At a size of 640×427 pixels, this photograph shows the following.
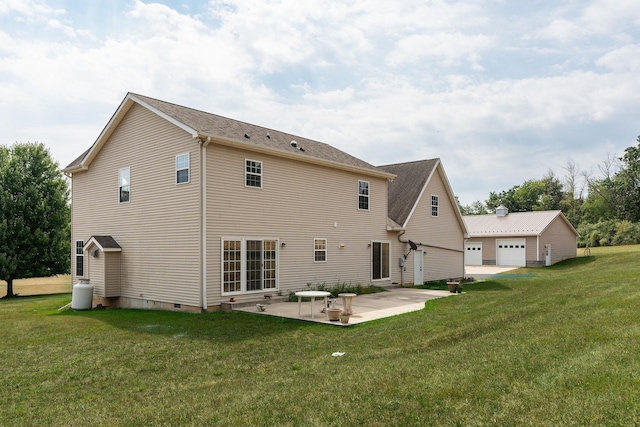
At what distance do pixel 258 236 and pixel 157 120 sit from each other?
5089mm

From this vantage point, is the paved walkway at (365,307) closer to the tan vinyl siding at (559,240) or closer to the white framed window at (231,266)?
the white framed window at (231,266)

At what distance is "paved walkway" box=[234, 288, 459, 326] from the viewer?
40.1 ft

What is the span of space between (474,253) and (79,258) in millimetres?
31994

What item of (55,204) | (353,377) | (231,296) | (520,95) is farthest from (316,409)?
(55,204)

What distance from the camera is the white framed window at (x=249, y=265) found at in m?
14.2

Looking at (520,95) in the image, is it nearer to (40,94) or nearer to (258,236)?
(258,236)

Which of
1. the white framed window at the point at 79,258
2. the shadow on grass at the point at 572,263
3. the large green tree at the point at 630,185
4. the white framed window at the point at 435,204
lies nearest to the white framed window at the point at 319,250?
the white framed window at the point at 435,204

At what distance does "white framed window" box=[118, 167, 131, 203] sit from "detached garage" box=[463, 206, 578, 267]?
3114 centimetres

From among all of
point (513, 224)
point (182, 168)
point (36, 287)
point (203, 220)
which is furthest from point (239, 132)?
point (513, 224)

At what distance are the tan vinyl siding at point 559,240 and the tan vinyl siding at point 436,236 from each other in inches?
612

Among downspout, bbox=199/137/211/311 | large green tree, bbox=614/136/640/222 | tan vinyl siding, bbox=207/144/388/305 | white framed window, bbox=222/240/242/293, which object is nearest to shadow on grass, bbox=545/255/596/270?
large green tree, bbox=614/136/640/222

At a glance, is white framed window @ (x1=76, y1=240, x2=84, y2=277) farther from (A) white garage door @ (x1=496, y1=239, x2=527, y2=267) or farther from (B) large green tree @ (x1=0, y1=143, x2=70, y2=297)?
(A) white garage door @ (x1=496, y1=239, x2=527, y2=267)

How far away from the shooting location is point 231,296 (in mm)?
14156

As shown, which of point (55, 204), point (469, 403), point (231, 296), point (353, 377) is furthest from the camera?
point (55, 204)
